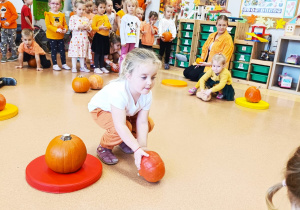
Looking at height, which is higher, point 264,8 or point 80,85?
point 264,8

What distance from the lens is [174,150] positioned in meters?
2.17

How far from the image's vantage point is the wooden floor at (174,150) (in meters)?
1.53

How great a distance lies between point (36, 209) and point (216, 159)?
4.17 feet

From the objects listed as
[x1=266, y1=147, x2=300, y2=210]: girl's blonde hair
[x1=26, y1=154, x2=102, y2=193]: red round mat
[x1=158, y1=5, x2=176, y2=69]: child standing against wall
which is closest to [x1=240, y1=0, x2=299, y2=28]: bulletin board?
[x1=158, y1=5, x2=176, y2=69]: child standing against wall

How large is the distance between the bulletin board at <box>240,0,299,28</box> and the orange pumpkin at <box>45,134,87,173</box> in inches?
189

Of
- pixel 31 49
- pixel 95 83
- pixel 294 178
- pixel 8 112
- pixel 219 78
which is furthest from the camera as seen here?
pixel 31 49

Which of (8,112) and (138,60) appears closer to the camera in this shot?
(138,60)

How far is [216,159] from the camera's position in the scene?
6.80 feet

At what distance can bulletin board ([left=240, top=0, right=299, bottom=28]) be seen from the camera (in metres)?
4.98

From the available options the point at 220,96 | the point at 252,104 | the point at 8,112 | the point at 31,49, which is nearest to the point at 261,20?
the point at 220,96

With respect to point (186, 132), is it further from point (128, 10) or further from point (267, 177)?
point (128, 10)

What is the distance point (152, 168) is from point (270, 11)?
4723mm

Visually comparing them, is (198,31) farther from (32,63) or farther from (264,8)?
(32,63)

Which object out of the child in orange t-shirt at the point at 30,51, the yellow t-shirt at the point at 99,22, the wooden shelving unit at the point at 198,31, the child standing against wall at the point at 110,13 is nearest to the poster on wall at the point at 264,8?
the wooden shelving unit at the point at 198,31
